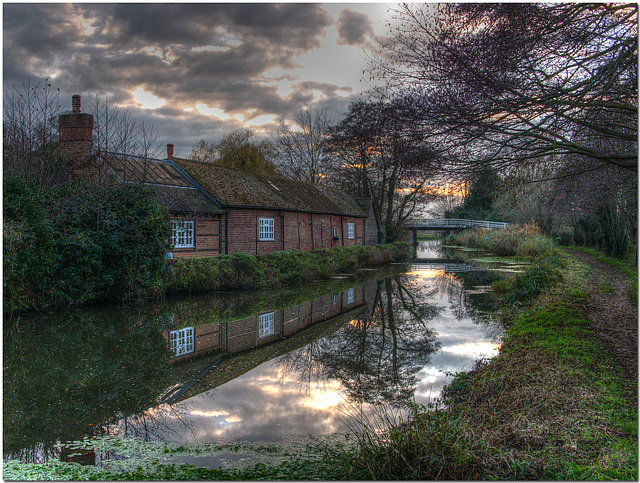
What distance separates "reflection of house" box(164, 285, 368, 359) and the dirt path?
6.37m

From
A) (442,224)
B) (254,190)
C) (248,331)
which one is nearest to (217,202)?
(254,190)

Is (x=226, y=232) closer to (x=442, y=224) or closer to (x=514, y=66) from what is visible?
(x=514, y=66)

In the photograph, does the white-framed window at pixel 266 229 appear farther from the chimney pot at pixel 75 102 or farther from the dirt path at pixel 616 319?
the dirt path at pixel 616 319

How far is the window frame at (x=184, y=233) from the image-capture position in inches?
675

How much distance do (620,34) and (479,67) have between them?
2379 millimetres

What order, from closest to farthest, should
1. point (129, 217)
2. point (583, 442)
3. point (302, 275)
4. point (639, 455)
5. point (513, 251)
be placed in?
point (639, 455)
point (583, 442)
point (129, 217)
point (302, 275)
point (513, 251)

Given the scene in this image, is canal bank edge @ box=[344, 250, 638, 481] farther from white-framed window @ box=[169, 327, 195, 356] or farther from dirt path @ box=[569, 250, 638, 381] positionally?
white-framed window @ box=[169, 327, 195, 356]

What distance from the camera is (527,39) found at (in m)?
6.13

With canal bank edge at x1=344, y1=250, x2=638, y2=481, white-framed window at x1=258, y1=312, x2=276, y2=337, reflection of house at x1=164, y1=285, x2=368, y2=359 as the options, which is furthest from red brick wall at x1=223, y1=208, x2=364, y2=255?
canal bank edge at x1=344, y1=250, x2=638, y2=481

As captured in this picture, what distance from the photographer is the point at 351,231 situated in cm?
3250

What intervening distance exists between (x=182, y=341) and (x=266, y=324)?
238 cm

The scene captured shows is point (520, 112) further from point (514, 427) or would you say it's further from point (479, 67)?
point (514, 427)

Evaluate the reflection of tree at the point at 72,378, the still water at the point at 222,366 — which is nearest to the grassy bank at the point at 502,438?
the still water at the point at 222,366

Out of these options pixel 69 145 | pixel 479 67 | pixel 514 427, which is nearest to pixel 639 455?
pixel 514 427
